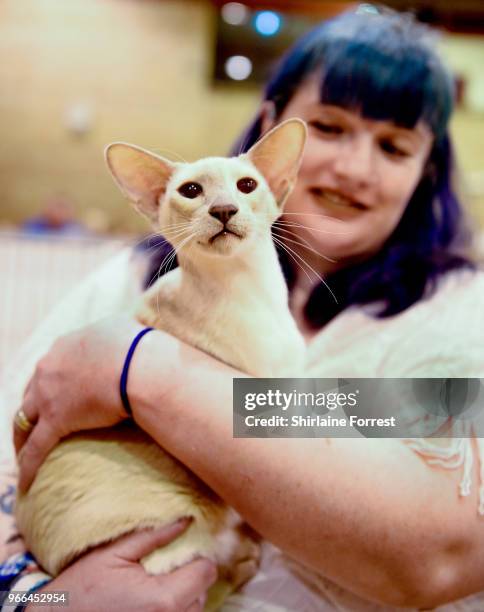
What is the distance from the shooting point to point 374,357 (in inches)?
34.1

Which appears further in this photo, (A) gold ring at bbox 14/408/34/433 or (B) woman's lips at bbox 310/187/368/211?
(A) gold ring at bbox 14/408/34/433

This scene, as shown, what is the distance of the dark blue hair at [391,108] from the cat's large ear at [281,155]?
39 mm

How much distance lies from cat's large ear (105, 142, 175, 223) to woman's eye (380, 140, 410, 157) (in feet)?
1.00

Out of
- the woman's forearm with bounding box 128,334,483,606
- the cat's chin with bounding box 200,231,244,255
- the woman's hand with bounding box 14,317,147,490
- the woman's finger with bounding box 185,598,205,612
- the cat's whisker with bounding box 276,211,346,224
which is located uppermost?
the cat's whisker with bounding box 276,211,346,224

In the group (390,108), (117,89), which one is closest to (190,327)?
(390,108)

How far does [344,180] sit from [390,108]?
15cm

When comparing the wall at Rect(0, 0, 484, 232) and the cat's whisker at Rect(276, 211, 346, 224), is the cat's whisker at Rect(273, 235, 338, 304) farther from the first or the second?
the wall at Rect(0, 0, 484, 232)

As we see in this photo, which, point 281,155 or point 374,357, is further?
point 374,357

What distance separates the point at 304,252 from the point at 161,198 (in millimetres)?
196

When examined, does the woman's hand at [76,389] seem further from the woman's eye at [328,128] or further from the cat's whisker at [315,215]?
the woman's eye at [328,128]

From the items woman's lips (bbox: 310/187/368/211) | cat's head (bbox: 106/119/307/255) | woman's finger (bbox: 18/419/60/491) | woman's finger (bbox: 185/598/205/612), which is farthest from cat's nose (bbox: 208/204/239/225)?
woman's finger (bbox: 185/598/205/612)

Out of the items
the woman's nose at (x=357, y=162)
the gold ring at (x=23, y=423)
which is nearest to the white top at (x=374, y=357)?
the gold ring at (x=23, y=423)

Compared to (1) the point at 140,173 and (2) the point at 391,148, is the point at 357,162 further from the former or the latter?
(1) the point at 140,173

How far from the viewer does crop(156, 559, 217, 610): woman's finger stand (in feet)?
2.41
